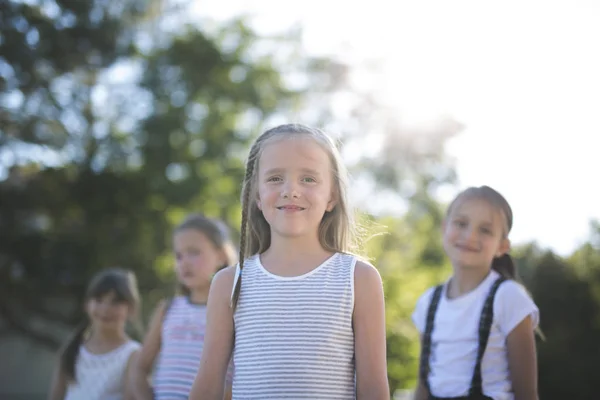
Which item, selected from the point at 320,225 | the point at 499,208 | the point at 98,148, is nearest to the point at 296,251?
the point at 320,225

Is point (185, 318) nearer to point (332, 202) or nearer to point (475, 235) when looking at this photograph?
point (475, 235)

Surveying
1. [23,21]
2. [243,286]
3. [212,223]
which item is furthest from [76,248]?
[243,286]

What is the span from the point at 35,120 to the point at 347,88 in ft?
31.5

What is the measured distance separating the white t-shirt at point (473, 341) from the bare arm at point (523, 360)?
0.03 m

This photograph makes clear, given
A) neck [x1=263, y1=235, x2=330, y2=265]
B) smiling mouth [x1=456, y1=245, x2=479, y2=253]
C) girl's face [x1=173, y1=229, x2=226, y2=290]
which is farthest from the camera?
girl's face [x1=173, y1=229, x2=226, y2=290]

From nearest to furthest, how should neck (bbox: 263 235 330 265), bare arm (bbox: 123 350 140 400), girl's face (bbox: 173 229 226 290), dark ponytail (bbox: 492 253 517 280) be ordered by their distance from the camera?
neck (bbox: 263 235 330 265), dark ponytail (bbox: 492 253 517 280), girl's face (bbox: 173 229 226 290), bare arm (bbox: 123 350 140 400)

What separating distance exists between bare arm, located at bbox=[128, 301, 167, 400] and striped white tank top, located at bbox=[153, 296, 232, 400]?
3.8 inches

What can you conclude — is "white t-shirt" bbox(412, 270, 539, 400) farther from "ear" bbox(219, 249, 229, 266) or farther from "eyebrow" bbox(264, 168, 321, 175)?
"ear" bbox(219, 249, 229, 266)

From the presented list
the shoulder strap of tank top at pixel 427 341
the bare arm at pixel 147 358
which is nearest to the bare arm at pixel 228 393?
the shoulder strap of tank top at pixel 427 341

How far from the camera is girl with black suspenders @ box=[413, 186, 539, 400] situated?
3.63m

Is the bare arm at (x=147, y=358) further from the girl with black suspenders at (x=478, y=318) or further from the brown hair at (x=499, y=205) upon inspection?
the brown hair at (x=499, y=205)

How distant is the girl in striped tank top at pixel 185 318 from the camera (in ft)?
14.8

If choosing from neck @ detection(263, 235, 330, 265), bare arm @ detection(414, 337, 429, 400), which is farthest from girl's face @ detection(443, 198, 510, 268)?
neck @ detection(263, 235, 330, 265)

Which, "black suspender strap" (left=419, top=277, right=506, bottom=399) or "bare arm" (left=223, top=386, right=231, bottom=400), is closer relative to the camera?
"bare arm" (left=223, top=386, right=231, bottom=400)
